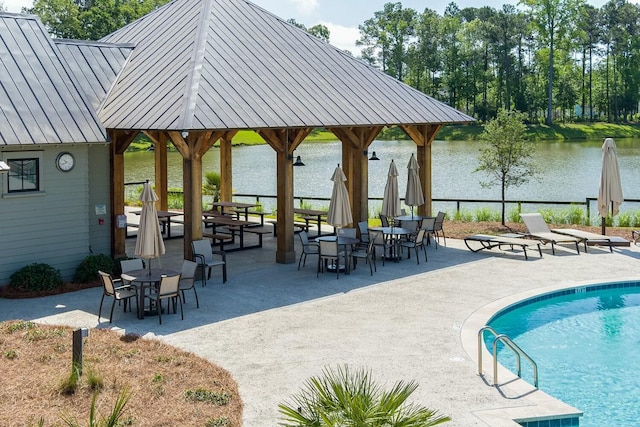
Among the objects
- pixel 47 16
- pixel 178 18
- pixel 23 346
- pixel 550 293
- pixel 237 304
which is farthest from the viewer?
pixel 47 16

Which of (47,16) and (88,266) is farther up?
(47,16)

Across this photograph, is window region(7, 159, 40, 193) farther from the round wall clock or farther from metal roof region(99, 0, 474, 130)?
metal roof region(99, 0, 474, 130)

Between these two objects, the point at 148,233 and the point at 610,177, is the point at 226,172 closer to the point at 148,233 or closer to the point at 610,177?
the point at 148,233

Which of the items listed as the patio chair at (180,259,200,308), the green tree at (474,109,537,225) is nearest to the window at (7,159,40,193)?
the patio chair at (180,259,200,308)

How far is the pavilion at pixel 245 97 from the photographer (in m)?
14.8

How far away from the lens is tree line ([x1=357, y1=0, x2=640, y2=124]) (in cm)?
7256

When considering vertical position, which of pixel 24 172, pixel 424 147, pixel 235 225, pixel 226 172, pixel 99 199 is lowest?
pixel 235 225

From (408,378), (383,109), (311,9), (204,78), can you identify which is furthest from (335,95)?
(311,9)

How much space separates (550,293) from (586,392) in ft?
14.9

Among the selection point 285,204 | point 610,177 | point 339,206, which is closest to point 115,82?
point 285,204

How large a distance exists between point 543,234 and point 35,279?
11298 mm

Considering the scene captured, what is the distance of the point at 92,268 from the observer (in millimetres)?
15031

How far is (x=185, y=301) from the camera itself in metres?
13.6

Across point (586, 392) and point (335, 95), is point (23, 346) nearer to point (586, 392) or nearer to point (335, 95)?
point (586, 392)
